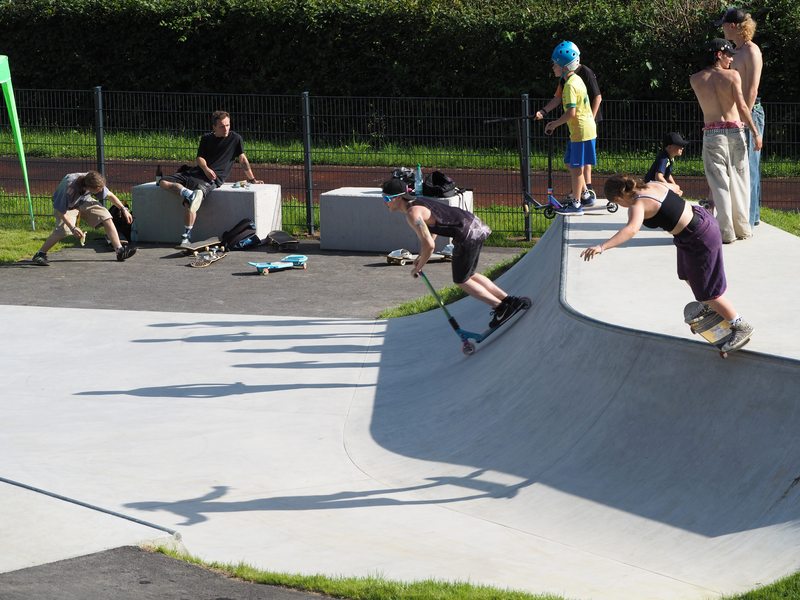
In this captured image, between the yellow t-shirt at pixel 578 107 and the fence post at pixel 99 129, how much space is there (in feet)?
25.5

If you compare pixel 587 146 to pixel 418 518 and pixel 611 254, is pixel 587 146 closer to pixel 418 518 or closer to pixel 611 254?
pixel 611 254

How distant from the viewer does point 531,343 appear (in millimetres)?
6672

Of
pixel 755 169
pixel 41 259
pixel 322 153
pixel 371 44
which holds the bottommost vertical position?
pixel 41 259

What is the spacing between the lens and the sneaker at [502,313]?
Answer: 25.2 feet

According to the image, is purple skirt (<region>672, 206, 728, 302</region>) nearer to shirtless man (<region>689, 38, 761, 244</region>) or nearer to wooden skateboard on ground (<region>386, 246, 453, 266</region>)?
shirtless man (<region>689, 38, 761, 244</region>)

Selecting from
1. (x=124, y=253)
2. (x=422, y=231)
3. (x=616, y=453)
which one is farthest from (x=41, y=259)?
(x=616, y=453)

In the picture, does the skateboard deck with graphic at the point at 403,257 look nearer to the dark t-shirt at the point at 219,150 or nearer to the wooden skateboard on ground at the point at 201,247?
the wooden skateboard on ground at the point at 201,247

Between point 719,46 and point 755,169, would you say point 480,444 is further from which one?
point 755,169

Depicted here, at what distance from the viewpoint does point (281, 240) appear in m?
12.9

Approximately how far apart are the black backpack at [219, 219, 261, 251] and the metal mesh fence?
1.26m

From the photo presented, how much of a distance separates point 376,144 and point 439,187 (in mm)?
1876

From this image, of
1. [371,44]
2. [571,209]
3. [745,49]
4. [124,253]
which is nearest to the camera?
[745,49]

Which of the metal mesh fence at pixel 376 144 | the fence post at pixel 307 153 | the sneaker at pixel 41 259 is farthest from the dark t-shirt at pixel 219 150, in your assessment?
the sneaker at pixel 41 259

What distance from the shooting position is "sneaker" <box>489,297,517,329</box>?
302 inches
